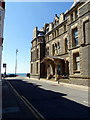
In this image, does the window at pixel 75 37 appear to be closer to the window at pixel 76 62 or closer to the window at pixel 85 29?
the window at pixel 76 62

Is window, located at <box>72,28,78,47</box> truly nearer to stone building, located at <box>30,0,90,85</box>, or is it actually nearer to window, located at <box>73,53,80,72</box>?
stone building, located at <box>30,0,90,85</box>

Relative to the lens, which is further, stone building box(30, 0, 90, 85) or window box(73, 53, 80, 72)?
window box(73, 53, 80, 72)

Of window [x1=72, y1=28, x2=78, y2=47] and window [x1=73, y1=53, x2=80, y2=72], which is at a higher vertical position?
window [x1=72, y1=28, x2=78, y2=47]

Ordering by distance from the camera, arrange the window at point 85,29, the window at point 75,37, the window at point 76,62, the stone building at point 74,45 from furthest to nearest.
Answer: the window at point 75,37 → the window at point 76,62 → the window at point 85,29 → the stone building at point 74,45

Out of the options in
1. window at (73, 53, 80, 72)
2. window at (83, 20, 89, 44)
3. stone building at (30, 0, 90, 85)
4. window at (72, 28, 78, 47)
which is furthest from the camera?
window at (72, 28, 78, 47)

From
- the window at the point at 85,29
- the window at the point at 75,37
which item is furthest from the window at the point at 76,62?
the window at the point at 85,29

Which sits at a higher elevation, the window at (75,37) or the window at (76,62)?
the window at (75,37)

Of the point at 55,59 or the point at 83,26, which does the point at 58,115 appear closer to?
the point at 83,26

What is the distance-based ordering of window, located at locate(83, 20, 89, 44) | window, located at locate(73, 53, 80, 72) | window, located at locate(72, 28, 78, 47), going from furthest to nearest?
1. window, located at locate(72, 28, 78, 47)
2. window, located at locate(73, 53, 80, 72)
3. window, located at locate(83, 20, 89, 44)

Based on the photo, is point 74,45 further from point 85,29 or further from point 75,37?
point 85,29

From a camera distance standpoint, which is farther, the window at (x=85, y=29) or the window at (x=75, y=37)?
the window at (x=75, y=37)

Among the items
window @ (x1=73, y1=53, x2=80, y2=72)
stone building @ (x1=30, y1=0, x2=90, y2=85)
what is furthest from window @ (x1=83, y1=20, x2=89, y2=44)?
window @ (x1=73, y1=53, x2=80, y2=72)

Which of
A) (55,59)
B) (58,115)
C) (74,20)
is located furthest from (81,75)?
(58,115)

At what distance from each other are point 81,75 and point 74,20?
30.4 feet
